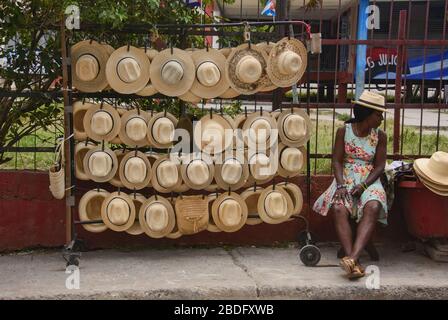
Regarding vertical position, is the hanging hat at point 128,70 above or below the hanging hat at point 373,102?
above

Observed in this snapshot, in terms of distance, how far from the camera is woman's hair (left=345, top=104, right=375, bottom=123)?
16.1ft

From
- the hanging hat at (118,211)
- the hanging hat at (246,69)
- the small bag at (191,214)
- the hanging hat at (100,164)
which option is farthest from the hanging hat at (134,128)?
the hanging hat at (246,69)

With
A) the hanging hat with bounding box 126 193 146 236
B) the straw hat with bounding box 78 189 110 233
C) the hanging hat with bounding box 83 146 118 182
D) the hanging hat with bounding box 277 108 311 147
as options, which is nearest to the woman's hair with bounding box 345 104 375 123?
the hanging hat with bounding box 277 108 311 147

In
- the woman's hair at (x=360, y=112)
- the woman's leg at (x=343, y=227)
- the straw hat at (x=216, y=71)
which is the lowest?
the woman's leg at (x=343, y=227)

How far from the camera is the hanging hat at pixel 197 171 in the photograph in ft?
15.6

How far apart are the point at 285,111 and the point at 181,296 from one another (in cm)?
166

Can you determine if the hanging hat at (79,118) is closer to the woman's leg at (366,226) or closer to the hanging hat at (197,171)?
the hanging hat at (197,171)

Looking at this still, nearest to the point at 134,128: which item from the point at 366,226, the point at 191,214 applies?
the point at 191,214

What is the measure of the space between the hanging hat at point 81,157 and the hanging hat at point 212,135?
84 centimetres

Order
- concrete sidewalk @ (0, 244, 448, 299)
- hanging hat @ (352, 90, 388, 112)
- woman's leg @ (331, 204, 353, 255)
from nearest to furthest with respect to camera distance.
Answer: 1. concrete sidewalk @ (0, 244, 448, 299)
2. woman's leg @ (331, 204, 353, 255)
3. hanging hat @ (352, 90, 388, 112)

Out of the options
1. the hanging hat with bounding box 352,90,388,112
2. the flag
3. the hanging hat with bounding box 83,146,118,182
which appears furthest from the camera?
the flag

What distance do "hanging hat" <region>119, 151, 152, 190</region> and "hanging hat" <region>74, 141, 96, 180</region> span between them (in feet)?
0.97

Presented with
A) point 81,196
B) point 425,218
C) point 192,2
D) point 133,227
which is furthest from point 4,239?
point 425,218

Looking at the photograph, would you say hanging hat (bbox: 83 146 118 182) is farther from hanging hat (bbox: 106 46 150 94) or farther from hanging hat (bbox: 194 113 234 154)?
hanging hat (bbox: 194 113 234 154)
